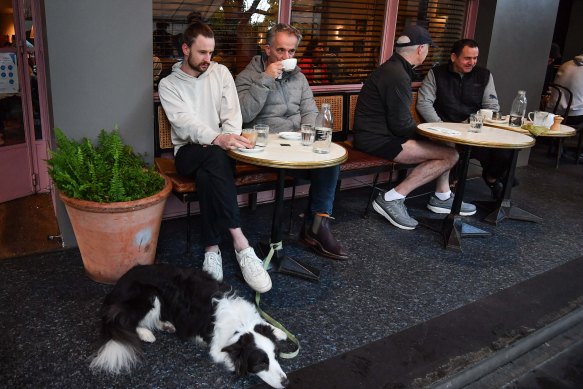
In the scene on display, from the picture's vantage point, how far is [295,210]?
4.13m

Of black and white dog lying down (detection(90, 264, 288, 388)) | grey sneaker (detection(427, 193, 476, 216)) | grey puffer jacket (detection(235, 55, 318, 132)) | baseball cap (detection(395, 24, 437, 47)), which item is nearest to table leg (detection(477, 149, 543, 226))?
grey sneaker (detection(427, 193, 476, 216))

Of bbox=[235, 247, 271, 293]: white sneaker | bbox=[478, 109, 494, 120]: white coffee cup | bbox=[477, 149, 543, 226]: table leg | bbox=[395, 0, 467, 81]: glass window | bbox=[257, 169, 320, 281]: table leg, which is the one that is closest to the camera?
bbox=[235, 247, 271, 293]: white sneaker

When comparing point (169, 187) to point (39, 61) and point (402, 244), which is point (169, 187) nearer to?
point (39, 61)

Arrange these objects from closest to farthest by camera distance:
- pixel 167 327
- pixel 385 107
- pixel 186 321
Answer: pixel 186 321, pixel 167 327, pixel 385 107

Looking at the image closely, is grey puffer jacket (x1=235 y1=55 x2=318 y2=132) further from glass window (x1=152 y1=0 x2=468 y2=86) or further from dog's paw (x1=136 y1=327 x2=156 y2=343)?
dog's paw (x1=136 y1=327 x2=156 y2=343)

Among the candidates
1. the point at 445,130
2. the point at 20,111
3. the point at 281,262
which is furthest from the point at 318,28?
the point at 20,111

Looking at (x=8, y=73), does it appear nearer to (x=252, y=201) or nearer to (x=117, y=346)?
(x=252, y=201)

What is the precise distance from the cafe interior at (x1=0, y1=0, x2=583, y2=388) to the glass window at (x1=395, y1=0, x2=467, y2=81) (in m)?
0.03

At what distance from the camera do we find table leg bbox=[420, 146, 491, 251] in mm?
3629

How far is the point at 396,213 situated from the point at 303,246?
2.88ft

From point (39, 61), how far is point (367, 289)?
256 cm

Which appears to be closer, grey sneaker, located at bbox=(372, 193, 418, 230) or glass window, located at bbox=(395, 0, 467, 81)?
grey sneaker, located at bbox=(372, 193, 418, 230)

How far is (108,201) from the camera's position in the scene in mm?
2648

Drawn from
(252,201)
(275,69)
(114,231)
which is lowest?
(252,201)
